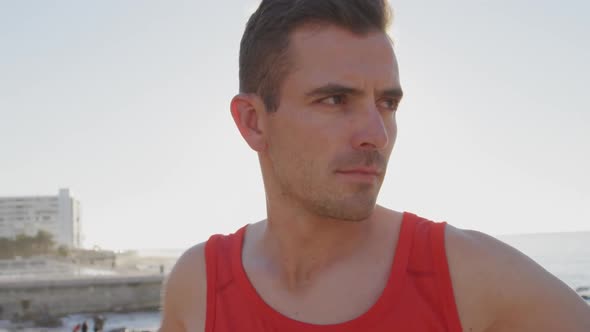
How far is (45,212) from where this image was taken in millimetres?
143750

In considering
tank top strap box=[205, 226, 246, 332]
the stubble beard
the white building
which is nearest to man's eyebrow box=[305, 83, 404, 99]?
the stubble beard

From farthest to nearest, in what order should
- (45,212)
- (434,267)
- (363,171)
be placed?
(45,212) < (363,171) < (434,267)

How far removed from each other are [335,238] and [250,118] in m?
0.59

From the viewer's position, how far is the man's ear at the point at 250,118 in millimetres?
2348

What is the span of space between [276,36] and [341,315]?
1038mm

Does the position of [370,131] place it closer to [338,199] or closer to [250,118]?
[338,199]

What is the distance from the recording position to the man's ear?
2.35 meters

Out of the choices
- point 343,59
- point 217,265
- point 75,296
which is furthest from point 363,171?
point 75,296

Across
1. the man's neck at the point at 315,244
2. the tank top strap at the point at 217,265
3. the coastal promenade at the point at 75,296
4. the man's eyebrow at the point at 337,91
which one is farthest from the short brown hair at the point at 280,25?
the coastal promenade at the point at 75,296

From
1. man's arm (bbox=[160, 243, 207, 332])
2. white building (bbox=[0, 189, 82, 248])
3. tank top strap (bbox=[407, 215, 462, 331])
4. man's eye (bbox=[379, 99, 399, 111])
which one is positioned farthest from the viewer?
white building (bbox=[0, 189, 82, 248])

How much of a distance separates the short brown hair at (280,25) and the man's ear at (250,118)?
42 mm

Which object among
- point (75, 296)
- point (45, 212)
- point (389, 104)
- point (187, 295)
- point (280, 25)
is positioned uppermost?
point (45, 212)

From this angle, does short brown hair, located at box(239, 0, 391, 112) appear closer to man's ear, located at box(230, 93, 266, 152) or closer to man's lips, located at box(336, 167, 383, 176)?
man's ear, located at box(230, 93, 266, 152)

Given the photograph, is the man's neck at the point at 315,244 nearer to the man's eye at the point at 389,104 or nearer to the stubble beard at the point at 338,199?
the stubble beard at the point at 338,199
